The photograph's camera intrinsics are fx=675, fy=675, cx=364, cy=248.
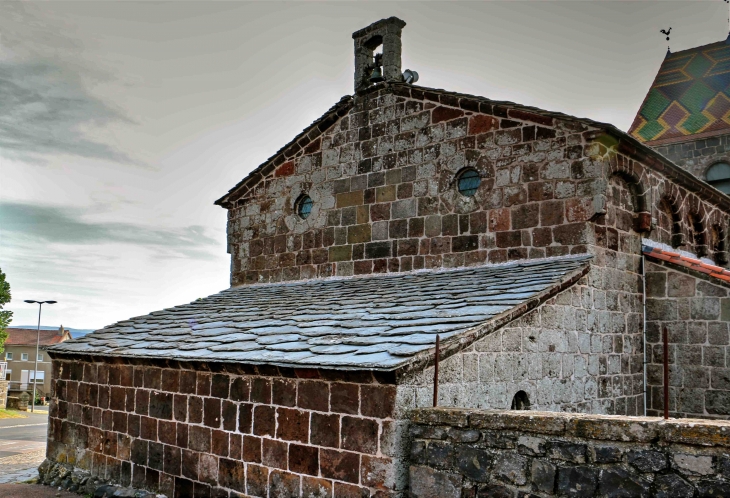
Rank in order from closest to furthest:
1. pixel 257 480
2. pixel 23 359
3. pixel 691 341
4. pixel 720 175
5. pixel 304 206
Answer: pixel 257 480, pixel 691 341, pixel 304 206, pixel 720 175, pixel 23 359

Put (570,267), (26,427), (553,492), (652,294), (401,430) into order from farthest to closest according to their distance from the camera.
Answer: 1. (26,427)
2. (652,294)
3. (570,267)
4. (401,430)
5. (553,492)

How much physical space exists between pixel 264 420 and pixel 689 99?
1887 cm

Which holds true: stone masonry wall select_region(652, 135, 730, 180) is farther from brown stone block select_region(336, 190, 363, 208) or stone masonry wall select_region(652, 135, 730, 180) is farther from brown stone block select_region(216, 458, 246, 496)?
brown stone block select_region(216, 458, 246, 496)

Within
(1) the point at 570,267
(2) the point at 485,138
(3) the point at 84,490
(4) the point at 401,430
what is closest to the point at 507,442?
(4) the point at 401,430

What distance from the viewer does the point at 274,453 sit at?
21.7 feet

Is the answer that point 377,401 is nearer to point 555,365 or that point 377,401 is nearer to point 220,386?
point 220,386

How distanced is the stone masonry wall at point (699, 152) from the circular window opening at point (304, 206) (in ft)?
40.4

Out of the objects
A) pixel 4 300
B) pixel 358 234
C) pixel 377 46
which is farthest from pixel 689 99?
pixel 4 300

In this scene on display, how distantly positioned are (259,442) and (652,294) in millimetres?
5944

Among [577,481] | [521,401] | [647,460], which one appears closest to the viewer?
[647,460]

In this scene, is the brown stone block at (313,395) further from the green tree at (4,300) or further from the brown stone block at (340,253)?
the green tree at (4,300)

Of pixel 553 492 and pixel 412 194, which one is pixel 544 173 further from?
pixel 553 492

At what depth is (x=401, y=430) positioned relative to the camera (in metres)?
5.65

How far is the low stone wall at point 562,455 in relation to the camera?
167 inches
